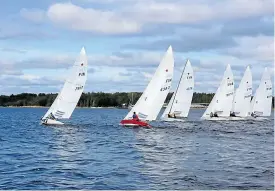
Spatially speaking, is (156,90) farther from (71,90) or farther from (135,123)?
(71,90)

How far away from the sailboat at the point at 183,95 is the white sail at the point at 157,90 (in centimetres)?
1173

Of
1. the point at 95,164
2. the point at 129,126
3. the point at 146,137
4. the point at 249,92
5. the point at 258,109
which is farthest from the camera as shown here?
the point at 258,109

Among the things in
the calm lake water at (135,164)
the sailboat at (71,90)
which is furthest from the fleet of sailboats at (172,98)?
the calm lake water at (135,164)

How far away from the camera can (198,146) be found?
121ft

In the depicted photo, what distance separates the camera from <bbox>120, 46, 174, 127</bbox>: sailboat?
59656 mm

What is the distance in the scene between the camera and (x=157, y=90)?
60.2m

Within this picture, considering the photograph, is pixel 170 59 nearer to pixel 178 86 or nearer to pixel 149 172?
pixel 178 86

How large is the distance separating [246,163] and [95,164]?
8.26 m

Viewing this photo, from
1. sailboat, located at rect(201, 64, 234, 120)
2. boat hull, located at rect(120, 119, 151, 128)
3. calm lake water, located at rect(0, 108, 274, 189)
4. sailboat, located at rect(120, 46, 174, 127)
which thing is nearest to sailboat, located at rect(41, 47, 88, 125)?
sailboat, located at rect(120, 46, 174, 127)

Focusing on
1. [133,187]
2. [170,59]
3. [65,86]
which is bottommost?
[133,187]

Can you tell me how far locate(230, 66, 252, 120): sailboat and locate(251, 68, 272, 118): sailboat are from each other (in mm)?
5314

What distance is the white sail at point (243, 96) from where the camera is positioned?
292ft

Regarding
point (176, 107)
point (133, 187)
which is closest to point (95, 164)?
point (133, 187)

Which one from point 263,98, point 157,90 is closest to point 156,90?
point 157,90
